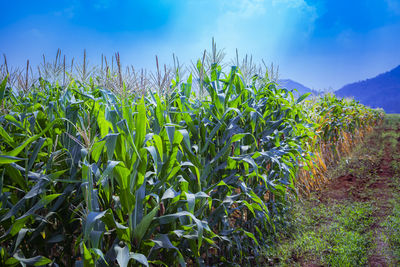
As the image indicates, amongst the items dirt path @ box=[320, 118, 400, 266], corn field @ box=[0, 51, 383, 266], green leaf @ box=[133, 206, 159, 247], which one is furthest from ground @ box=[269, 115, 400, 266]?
green leaf @ box=[133, 206, 159, 247]

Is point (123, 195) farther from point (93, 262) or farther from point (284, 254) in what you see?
point (284, 254)

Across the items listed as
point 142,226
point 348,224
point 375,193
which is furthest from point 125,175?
point 375,193

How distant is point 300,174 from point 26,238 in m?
3.96

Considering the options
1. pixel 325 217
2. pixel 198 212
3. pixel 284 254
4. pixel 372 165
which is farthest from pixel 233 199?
pixel 372 165

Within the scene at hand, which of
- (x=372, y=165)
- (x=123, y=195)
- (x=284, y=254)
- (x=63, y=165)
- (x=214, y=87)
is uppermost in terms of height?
(x=214, y=87)

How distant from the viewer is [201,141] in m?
2.33

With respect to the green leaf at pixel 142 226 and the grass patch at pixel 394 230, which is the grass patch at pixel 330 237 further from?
the green leaf at pixel 142 226

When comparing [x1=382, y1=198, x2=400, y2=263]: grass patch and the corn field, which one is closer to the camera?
the corn field

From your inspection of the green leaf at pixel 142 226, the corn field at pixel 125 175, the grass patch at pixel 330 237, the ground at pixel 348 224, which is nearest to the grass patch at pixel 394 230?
the ground at pixel 348 224

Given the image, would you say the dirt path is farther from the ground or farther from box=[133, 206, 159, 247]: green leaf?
box=[133, 206, 159, 247]: green leaf

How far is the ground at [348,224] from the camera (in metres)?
2.78

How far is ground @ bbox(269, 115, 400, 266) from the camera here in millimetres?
2781

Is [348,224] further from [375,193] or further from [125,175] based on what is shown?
[125,175]

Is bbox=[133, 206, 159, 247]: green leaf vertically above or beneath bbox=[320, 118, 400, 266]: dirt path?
above
